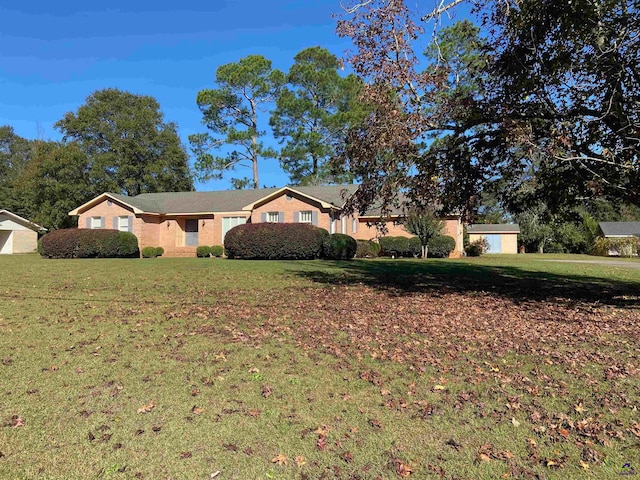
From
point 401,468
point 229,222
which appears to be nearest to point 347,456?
point 401,468

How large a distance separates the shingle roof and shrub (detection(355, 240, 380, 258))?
2.70 m

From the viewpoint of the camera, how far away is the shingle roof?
27919 millimetres

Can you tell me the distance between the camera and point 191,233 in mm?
31000

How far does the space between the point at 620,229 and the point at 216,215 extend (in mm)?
38100

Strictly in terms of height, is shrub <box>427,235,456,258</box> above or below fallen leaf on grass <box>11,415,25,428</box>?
above

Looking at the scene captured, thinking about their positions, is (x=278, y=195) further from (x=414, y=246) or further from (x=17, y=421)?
(x=17, y=421)

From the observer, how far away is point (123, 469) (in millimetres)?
3113

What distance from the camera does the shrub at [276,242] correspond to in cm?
2122

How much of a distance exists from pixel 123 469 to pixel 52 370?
2.35m

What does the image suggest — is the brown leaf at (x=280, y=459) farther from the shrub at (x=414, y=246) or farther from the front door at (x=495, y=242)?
the front door at (x=495, y=242)

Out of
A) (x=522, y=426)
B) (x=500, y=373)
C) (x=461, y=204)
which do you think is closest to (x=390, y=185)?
(x=461, y=204)

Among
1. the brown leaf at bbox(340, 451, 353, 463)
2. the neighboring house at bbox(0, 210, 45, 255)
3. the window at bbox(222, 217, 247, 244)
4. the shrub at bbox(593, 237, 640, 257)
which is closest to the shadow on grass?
the brown leaf at bbox(340, 451, 353, 463)

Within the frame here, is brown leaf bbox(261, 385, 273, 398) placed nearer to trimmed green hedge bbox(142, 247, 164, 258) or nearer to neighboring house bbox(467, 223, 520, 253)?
trimmed green hedge bbox(142, 247, 164, 258)

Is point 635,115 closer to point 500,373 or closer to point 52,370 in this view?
point 500,373
